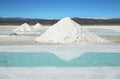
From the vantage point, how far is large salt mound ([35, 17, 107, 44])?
11688 mm

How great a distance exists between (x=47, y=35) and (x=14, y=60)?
6.17 metres

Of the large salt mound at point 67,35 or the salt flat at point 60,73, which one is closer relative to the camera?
the salt flat at point 60,73

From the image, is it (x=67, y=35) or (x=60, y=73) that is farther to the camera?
(x=67, y=35)

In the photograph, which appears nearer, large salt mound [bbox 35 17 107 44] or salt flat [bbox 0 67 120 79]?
salt flat [bbox 0 67 120 79]

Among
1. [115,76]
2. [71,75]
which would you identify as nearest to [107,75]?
[115,76]

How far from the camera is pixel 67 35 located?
11945 mm

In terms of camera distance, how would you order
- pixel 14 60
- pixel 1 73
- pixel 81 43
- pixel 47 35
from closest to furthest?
pixel 1 73 → pixel 14 60 → pixel 81 43 → pixel 47 35

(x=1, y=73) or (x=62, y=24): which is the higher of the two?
(x=62, y=24)

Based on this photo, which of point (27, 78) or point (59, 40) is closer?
point (27, 78)

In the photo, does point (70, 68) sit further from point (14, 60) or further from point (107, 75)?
point (14, 60)

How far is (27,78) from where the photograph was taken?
4.56m

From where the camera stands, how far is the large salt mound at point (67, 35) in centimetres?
1169

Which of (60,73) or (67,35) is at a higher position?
(67,35)

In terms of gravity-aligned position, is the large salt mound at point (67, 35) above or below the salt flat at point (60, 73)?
above
